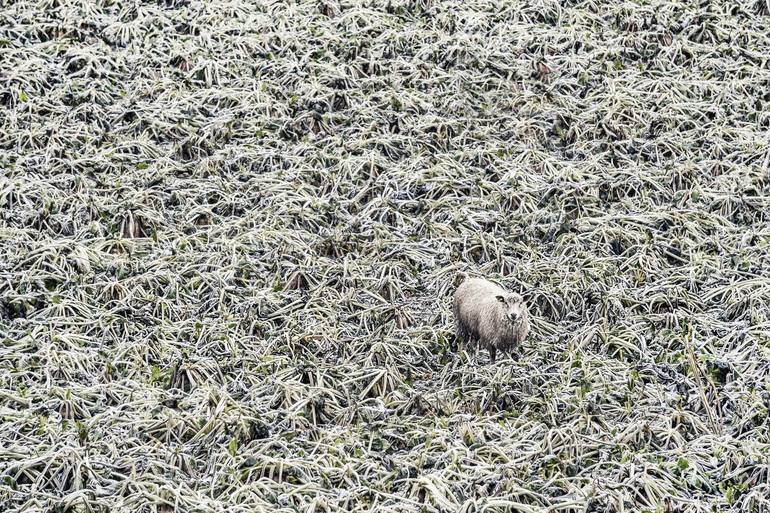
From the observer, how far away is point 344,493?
6.39 m

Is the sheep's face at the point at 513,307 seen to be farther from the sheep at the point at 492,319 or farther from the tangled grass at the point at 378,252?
the tangled grass at the point at 378,252

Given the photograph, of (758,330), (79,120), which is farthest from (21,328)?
(758,330)

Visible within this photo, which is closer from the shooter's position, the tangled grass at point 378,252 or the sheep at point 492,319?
the tangled grass at point 378,252

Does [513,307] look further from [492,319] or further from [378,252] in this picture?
[378,252]

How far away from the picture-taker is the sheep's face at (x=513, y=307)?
7719mm

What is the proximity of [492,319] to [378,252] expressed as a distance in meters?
1.65

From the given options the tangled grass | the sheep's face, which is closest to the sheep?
the sheep's face

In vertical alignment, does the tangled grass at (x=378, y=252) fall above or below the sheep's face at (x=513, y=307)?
below

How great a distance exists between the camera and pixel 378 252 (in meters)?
9.00

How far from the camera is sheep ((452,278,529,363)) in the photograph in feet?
25.4

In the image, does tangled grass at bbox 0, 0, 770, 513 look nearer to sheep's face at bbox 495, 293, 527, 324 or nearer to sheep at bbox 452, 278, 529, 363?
sheep at bbox 452, 278, 529, 363

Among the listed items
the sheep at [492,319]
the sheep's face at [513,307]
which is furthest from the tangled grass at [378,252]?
the sheep's face at [513,307]

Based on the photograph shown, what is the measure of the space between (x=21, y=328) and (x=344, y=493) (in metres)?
3.20

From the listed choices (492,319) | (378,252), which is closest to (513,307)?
(492,319)
